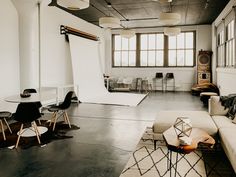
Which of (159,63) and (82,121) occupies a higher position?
(159,63)

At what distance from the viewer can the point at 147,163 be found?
3254 mm

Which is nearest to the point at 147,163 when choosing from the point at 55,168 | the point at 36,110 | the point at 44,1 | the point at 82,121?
the point at 55,168

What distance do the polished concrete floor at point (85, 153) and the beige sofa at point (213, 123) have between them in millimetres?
533

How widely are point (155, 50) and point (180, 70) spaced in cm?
170

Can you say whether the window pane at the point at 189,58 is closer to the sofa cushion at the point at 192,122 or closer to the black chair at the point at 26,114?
the sofa cushion at the point at 192,122

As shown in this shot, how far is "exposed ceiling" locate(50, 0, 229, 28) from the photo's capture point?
7.75 m

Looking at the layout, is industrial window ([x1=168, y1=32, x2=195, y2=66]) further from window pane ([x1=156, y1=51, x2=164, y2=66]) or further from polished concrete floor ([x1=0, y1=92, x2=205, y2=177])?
polished concrete floor ([x1=0, y1=92, x2=205, y2=177])

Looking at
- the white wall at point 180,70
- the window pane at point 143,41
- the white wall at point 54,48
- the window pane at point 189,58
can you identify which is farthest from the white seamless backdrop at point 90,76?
the window pane at point 189,58

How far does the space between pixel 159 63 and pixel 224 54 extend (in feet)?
14.7

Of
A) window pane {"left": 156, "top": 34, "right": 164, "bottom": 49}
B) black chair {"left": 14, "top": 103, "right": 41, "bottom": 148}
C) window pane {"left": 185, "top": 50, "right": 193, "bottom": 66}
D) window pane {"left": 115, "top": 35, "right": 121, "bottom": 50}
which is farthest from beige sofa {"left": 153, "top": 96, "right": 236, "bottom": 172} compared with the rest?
window pane {"left": 115, "top": 35, "right": 121, "bottom": 50}

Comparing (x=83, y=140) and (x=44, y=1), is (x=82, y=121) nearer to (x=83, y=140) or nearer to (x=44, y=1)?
(x=83, y=140)

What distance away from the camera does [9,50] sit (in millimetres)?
6230

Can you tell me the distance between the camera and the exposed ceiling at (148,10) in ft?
25.4

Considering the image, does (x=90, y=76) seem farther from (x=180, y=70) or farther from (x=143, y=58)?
(x=180, y=70)
